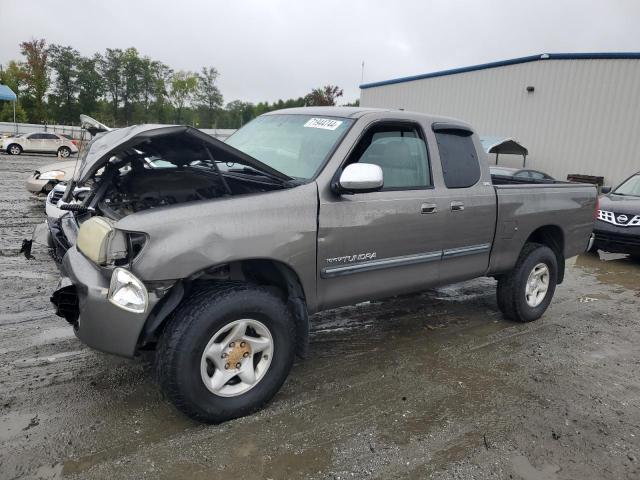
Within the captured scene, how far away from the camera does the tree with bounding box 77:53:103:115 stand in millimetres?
52219

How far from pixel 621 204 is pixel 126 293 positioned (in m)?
8.65

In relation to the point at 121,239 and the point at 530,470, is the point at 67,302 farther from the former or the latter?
the point at 530,470

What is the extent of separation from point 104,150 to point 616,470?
3.42 metres

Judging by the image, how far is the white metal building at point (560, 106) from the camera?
18.3 meters

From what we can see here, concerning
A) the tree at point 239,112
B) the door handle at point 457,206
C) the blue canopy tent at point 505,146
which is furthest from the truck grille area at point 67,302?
the tree at point 239,112

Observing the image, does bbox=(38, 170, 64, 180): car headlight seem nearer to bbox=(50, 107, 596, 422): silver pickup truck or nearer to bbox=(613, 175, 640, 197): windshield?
bbox=(50, 107, 596, 422): silver pickup truck

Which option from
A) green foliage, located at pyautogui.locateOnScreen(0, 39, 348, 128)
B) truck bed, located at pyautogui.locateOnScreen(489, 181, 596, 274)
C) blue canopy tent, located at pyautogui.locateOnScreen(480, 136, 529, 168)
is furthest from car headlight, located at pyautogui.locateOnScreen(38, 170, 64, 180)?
green foliage, located at pyautogui.locateOnScreen(0, 39, 348, 128)

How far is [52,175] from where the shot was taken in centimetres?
1073

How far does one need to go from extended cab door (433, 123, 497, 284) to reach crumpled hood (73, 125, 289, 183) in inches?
65.6

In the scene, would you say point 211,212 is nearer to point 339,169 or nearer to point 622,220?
point 339,169

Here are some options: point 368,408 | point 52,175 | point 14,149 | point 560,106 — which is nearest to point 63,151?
point 14,149

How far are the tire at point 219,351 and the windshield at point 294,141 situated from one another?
99cm

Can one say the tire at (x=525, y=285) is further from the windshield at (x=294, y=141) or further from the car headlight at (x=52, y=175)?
the car headlight at (x=52, y=175)

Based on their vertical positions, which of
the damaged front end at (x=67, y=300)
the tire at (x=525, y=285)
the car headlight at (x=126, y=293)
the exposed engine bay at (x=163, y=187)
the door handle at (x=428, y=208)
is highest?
the exposed engine bay at (x=163, y=187)
